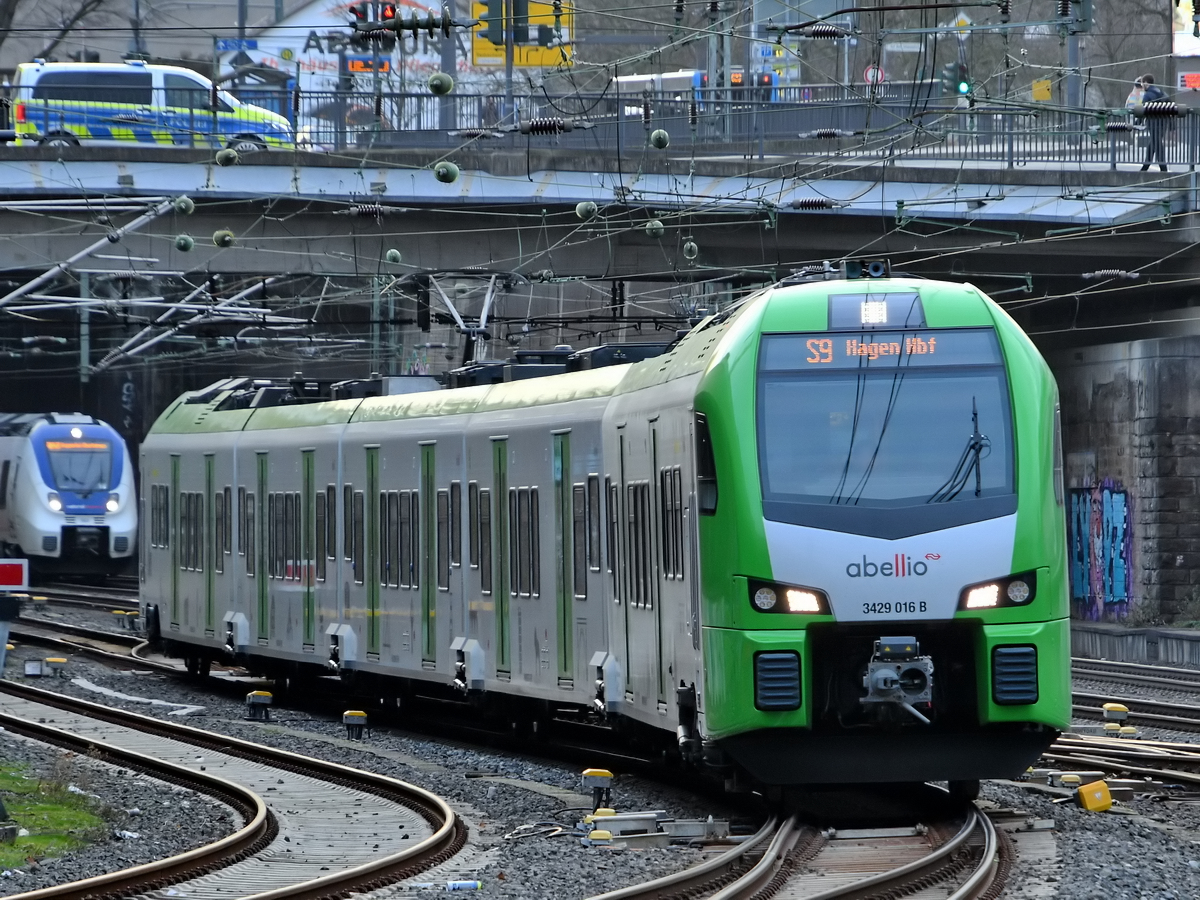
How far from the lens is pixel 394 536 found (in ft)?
64.7

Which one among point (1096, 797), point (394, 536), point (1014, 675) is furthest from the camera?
point (394, 536)

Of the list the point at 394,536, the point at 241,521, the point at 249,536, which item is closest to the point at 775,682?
the point at 394,536

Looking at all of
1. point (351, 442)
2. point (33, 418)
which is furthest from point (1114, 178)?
point (33, 418)

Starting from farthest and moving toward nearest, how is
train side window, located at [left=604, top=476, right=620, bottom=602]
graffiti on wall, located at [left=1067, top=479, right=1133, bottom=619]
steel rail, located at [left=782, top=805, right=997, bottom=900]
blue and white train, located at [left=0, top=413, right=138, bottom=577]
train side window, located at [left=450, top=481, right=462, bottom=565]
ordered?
blue and white train, located at [left=0, top=413, right=138, bottom=577], graffiti on wall, located at [left=1067, top=479, right=1133, bottom=619], train side window, located at [left=450, top=481, right=462, bottom=565], train side window, located at [left=604, top=476, right=620, bottom=602], steel rail, located at [left=782, top=805, right=997, bottom=900]

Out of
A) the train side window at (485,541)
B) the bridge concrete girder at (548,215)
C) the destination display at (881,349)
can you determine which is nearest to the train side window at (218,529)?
the bridge concrete girder at (548,215)

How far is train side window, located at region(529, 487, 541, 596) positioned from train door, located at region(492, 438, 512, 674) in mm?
548

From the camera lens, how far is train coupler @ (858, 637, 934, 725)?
11.4 meters

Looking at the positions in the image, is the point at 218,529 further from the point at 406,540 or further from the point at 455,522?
the point at 455,522

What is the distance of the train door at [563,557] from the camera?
51.5 ft

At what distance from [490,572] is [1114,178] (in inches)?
621

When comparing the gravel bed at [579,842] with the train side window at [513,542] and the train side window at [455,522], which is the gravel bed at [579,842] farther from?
the train side window at [455,522]

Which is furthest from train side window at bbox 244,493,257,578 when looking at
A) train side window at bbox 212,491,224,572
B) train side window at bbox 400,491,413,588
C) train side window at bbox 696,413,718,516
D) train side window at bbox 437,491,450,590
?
train side window at bbox 696,413,718,516

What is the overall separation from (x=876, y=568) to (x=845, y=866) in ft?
5.41

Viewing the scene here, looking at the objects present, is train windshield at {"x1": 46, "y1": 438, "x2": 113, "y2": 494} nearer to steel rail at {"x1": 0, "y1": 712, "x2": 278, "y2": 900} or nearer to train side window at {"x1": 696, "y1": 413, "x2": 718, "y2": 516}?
steel rail at {"x1": 0, "y1": 712, "x2": 278, "y2": 900}
